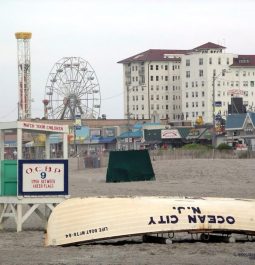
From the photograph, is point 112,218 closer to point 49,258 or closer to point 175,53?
point 49,258

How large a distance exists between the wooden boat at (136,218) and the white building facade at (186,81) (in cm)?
12795

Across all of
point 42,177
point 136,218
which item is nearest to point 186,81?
point 42,177

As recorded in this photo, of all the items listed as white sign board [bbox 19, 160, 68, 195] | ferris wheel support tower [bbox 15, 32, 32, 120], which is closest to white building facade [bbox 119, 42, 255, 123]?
ferris wheel support tower [bbox 15, 32, 32, 120]

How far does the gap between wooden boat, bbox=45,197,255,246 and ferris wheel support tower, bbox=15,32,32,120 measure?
11673 cm

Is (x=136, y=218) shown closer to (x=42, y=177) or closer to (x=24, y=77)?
(x=42, y=177)

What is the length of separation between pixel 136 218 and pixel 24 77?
127 m

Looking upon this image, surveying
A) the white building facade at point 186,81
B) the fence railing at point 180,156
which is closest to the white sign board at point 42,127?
the fence railing at point 180,156

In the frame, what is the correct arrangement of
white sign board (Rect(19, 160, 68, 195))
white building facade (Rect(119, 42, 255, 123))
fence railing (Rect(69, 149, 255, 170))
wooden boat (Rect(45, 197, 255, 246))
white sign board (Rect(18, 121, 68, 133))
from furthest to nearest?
white building facade (Rect(119, 42, 255, 123)), fence railing (Rect(69, 149, 255, 170)), white sign board (Rect(18, 121, 68, 133)), white sign board (Rect(19, 160, 68, 195)), wooden boat (Rect(45, 197, 255, 246))

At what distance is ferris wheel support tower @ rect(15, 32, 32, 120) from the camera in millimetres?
137663

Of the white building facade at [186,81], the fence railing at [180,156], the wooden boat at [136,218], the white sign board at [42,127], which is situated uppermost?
the white building facade at [186,81]

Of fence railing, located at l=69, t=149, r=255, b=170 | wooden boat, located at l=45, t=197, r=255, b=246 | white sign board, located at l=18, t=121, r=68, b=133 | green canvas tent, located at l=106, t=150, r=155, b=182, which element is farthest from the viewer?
fence railing, located at l=69, t=149, r=255, b=170

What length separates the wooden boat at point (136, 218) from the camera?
55.2ft

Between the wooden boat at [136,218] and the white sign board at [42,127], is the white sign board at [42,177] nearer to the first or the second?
the white sign board at [42,127]

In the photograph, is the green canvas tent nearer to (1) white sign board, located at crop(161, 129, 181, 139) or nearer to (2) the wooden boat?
(2) the wooden boat
